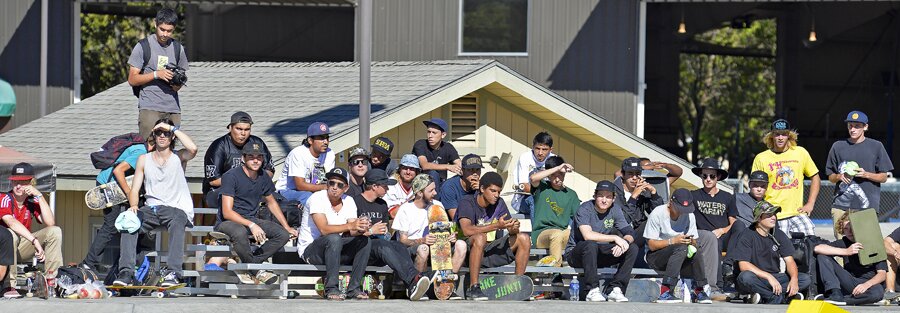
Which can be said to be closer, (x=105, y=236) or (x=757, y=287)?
(x=105, y=236)

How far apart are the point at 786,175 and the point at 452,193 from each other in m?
3.50

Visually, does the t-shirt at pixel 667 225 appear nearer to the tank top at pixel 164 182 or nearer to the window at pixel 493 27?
the tank top at pixel 164 182

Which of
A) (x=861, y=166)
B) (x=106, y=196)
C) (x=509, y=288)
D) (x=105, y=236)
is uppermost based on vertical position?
(x=861, y=166)

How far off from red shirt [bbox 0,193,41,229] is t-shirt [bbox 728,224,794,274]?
6.64 metres

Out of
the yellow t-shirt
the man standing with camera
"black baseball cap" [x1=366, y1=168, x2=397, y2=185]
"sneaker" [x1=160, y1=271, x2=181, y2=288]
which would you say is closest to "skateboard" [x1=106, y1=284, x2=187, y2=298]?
"sneaker" [x1=160, y1=271, x2=181, y2=288]

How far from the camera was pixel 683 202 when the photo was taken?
1382 centimetres

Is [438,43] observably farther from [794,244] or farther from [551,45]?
[794,244]

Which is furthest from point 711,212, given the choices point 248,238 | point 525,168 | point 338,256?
point 248,238

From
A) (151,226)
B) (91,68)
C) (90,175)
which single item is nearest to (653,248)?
(151,226)

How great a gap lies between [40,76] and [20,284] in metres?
9.59

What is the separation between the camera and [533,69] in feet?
71.6

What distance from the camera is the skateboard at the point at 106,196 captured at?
1334 cm

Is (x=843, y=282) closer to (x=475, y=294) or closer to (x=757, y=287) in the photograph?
(x=757, y=287)

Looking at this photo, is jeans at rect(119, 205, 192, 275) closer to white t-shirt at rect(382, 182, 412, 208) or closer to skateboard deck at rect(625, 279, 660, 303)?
white t-shirt at rect(382, 182, 412, 208)
